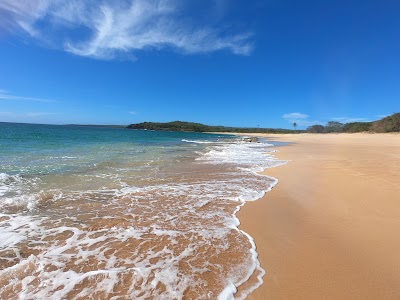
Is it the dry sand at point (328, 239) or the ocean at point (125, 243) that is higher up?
the dry sand at point (328, 239)

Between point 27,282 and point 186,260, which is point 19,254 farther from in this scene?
point 186,260

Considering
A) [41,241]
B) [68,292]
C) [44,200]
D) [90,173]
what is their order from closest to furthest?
[68,292] < [41,241] < [44,200] < [90,173]

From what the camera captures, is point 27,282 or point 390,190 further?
point 390,190

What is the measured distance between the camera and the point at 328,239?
164 inches

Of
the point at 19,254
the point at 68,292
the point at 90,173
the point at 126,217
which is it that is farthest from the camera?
the point at 90,173

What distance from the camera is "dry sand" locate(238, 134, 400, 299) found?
9.60 ft

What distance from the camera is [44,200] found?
633 centimetres

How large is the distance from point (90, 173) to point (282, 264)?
9.11 meters

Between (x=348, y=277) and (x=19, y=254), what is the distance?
15.7ft

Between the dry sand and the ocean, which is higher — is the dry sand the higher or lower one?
the higher one

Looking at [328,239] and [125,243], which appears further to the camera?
[328,239]

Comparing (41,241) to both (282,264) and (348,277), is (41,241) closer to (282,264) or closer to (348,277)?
(282,264)

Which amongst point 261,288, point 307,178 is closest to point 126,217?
point 261,288

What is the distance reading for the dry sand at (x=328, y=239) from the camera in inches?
115
